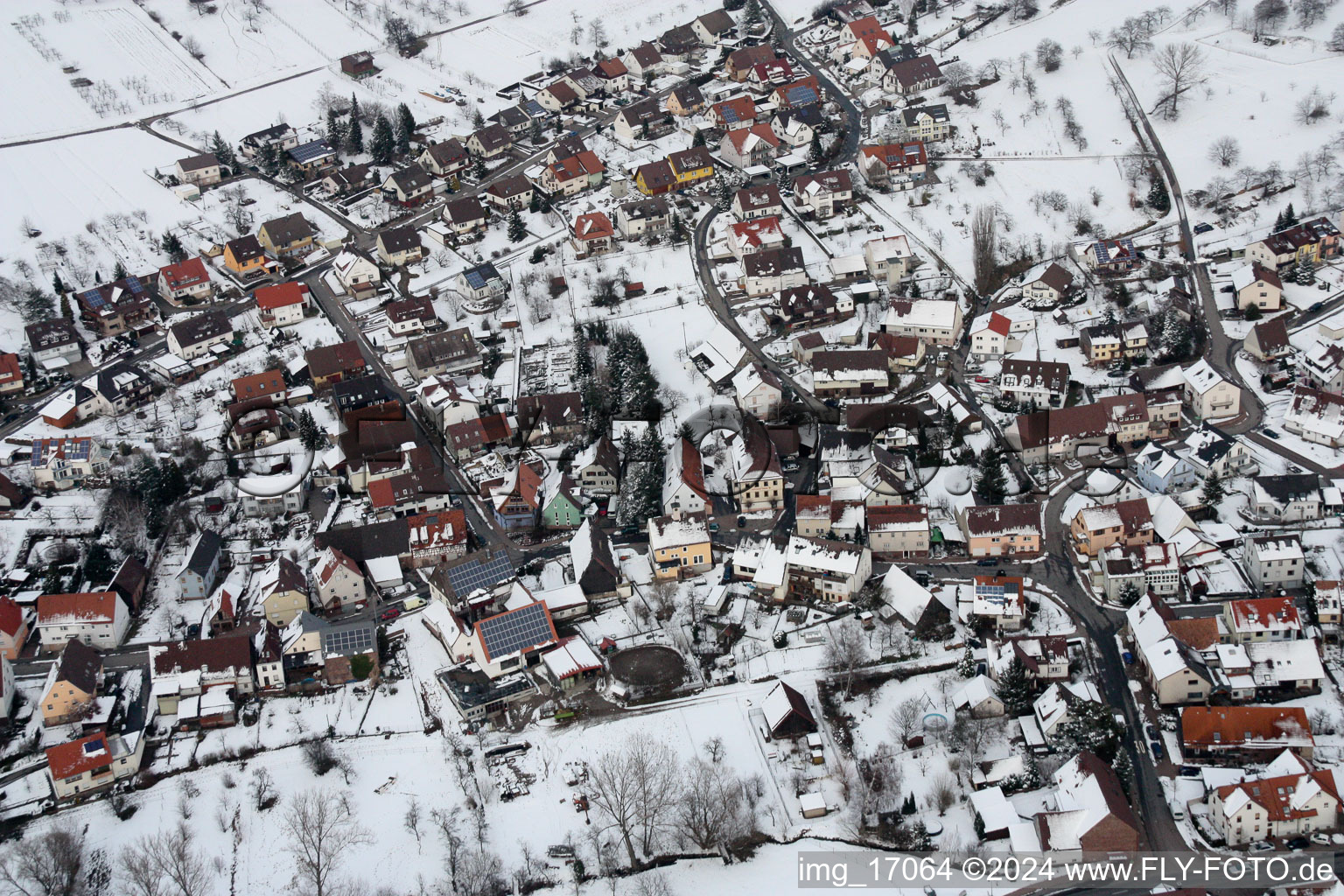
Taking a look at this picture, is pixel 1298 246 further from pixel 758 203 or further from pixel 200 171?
pixel 200 171

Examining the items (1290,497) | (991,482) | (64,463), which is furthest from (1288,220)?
(64,463)

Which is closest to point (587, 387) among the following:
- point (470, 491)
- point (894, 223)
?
point (470, 491)

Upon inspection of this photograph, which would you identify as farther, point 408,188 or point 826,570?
point 408,188

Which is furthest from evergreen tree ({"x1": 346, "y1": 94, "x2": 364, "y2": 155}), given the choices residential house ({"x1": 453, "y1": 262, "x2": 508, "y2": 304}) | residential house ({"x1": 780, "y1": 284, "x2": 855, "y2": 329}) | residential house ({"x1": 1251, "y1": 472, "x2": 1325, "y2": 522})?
residential house ({"x1": 1251, "y1": 472, "x2": 1325, "y2": 522})

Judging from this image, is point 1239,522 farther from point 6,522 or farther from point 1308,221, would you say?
point 6,522

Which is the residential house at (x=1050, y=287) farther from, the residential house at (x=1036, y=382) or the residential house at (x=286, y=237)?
the residential house at (x=286, y=237)

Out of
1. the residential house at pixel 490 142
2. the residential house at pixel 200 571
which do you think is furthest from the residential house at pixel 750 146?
the residential house at pixel 200 571
